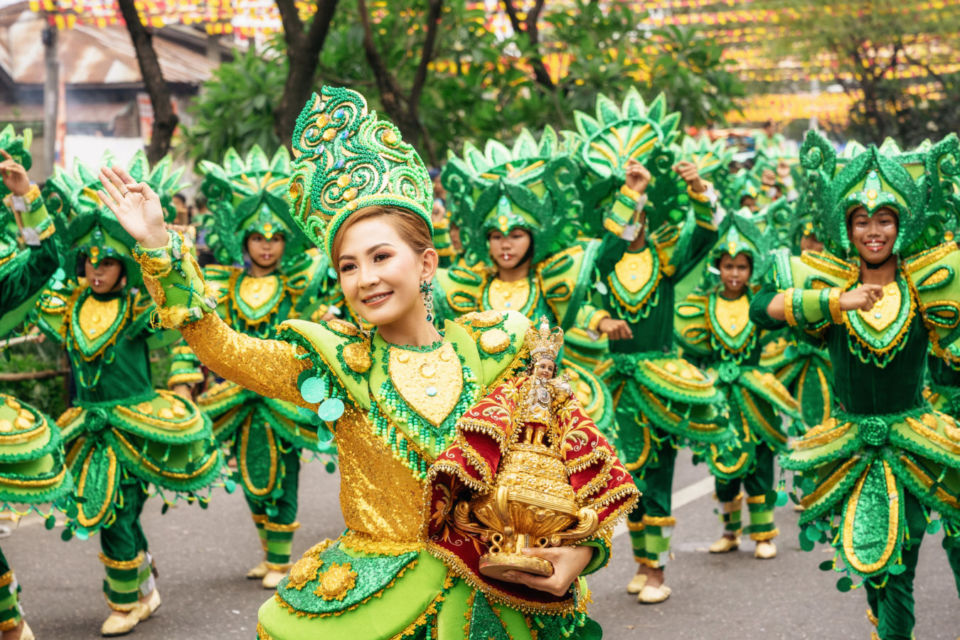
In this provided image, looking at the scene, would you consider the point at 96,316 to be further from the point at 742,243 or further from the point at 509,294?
the point at 742,243

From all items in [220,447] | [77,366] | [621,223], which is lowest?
Result: [220,447]

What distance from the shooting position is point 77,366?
6.36 meters

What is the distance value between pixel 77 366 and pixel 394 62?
8371mm

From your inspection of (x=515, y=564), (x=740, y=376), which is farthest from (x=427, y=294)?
(x=740, y=376)

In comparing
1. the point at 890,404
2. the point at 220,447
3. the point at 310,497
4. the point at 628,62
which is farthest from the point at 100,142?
the point at 890,404

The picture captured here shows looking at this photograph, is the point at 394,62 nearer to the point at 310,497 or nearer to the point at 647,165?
the point at 310,497

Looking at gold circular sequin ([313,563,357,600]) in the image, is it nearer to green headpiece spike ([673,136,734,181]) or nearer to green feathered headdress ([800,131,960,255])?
green feathered headdress ([800,131,960,255])

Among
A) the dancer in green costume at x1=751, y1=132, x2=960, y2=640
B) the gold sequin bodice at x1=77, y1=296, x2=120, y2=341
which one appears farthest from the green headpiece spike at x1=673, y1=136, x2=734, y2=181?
the gold sequin bodice at x1=77, y1=296, x2=120, y2=341

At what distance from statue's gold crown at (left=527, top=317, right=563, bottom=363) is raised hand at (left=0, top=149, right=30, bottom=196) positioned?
10.2ft

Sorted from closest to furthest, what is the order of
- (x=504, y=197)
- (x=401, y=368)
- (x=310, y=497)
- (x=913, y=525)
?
(x=401, y=368), (x=913, y=525), (x=504, y=197), (x=310, y=497)

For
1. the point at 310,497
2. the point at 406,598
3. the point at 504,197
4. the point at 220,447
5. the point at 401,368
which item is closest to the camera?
the point at 406,598

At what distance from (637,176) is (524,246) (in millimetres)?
645

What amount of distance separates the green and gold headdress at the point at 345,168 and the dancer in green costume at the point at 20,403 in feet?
8.11

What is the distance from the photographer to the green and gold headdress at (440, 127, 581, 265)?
6234mm
